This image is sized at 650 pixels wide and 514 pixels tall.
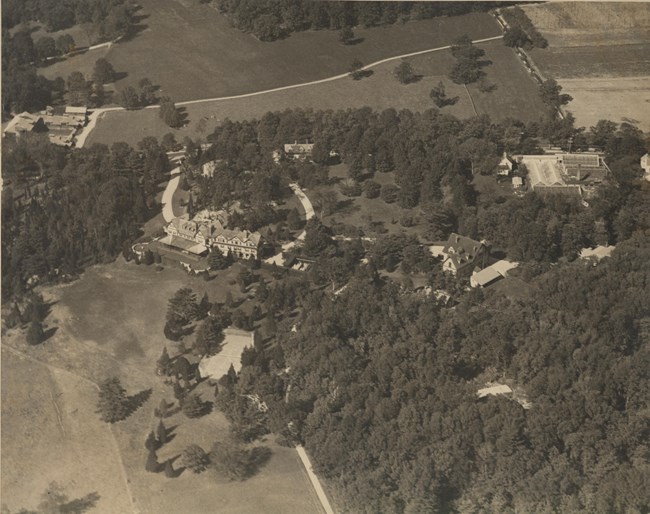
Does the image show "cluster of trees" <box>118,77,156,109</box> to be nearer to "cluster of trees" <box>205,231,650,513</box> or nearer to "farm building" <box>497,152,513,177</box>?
"farm building" <box>497,152,513,177</box>

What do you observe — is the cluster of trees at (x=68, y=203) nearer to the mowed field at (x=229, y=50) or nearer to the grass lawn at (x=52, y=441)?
the grass lawn at (x=52, y=441)

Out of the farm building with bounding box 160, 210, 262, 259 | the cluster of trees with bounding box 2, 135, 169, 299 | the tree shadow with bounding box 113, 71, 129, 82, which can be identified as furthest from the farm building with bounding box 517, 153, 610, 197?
the tree shadow with bounding box 113, 71, 129, 82

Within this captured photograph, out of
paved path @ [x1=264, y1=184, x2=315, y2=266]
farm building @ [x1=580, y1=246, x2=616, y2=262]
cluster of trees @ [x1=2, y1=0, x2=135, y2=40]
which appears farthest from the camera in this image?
cluster of trees @ [x1=2, y1=0, x2=135, y2=40]

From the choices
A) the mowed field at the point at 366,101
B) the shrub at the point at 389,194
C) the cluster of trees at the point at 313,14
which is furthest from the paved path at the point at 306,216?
the cluster of trees at the point at 313,14

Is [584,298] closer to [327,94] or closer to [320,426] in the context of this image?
[320,426]

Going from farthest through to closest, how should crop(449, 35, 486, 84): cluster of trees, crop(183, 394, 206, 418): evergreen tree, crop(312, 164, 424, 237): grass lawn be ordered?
1. crop(449, 35, 486, 84): cluster of trees
2. crop(312, 164, 424, 237): grass lawn
3. crop(183, 394, 206, 418): evergreen tree

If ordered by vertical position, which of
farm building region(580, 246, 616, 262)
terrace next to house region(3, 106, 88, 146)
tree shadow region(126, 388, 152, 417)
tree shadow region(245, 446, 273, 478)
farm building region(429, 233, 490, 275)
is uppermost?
terrace next to house region(3, 106, 88, 146)

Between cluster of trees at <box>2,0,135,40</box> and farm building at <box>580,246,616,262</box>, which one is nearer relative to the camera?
farm building at <box>580,246,616,262</box>
